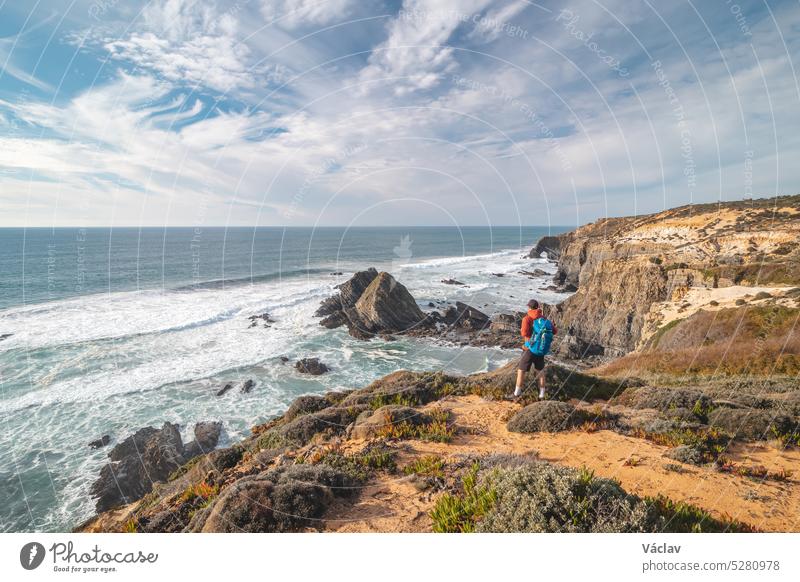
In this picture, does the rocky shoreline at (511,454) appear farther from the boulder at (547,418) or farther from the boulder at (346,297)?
the boulder at (346,297)

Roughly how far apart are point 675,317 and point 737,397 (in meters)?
17.1

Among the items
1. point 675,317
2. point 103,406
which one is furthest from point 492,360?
point 103,406

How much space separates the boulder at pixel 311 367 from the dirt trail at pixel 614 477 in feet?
58.9

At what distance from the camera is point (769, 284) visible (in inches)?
919

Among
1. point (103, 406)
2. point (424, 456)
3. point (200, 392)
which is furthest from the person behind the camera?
point (200, 392)

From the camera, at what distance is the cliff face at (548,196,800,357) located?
1020 inches

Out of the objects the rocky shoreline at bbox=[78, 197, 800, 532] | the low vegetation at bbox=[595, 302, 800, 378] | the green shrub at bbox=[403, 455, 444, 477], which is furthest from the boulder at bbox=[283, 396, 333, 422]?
the low vegetation at bbox=[595, 302, 800, 378]

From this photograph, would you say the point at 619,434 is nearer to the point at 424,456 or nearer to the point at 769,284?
the point at 424,456

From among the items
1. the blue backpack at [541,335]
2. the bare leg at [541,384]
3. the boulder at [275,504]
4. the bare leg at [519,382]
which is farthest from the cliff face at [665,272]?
the boulder at [275,504]

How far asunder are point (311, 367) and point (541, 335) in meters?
20.3

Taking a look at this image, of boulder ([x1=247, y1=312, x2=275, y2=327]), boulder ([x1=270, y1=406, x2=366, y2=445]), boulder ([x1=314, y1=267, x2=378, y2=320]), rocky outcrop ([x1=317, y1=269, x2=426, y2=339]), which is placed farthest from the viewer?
boulder ([x1=314, y1=267, x2=378, y2=320])

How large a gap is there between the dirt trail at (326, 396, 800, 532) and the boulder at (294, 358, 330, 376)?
58.9 feet

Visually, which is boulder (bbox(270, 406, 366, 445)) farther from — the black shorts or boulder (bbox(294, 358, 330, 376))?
boulder (bbox(294, 358, 330, 376))

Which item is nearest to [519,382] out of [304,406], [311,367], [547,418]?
[547,418]
